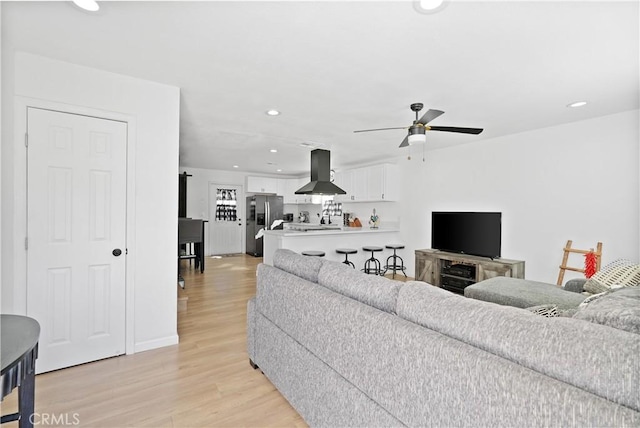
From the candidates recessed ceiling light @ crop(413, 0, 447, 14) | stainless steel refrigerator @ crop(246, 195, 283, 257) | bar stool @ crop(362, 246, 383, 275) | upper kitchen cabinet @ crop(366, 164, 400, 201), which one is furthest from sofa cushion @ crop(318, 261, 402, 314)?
stainless steel refrigerator @ crop(246, 195, 283, 257)

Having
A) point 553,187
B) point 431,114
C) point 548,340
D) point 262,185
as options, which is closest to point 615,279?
point 553,187

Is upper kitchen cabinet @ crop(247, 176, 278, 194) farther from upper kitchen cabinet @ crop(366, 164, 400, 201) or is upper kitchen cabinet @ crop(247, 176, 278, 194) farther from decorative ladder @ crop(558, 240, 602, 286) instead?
decorative ladder @ crop(558, 240, 602, 286)

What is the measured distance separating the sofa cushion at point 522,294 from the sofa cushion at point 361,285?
6.06 ft

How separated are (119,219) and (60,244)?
43 centimetres

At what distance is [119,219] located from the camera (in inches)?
102

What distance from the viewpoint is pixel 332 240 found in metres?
5.61

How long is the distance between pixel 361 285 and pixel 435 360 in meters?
0.56

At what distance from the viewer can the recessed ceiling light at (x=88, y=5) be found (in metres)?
1.64

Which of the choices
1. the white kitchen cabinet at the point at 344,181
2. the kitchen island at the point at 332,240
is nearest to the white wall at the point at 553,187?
the kitchen island at the point at 332,240

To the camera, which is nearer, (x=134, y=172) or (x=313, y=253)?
(x=134, y=172)

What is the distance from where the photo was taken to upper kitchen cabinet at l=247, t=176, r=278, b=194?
843cm

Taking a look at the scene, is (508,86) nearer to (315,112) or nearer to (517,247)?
(315,112)

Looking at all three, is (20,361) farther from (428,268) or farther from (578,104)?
(428,268)

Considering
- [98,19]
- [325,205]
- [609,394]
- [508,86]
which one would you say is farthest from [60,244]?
[325,205]
